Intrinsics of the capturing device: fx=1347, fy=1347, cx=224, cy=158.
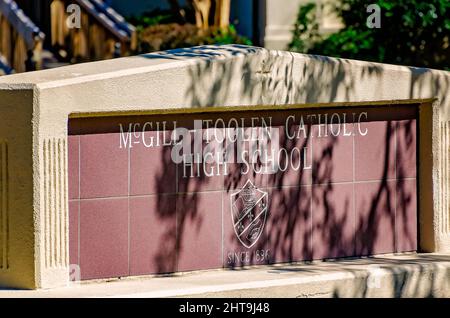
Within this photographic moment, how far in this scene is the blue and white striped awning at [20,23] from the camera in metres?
20.2

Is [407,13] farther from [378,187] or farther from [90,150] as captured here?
[90,150]

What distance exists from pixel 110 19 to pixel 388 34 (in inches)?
173

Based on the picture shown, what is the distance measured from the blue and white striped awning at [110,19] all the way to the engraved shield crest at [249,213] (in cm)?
782

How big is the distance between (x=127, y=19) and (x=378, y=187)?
29.9 feet

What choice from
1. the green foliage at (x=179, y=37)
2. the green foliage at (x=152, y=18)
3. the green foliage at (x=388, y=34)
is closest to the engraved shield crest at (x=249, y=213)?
the green foliage at (x=179, y=37)

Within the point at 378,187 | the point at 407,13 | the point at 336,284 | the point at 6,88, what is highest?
the point at 407,13

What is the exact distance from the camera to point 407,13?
Result: 20.7m

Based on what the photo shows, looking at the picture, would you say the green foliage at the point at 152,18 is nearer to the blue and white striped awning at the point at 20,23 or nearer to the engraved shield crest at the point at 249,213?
the blue and white striped awning at the point at 20,23

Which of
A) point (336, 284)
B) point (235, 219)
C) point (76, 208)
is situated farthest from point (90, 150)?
point (336, 284)

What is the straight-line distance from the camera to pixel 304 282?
12570 millimetres

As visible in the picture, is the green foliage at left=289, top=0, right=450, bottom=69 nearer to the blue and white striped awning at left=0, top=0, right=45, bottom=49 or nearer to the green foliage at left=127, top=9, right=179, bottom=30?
the green foliage at left=127, top=9, right=179, bottom=30

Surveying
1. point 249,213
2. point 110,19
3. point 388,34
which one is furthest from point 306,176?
point 110,19

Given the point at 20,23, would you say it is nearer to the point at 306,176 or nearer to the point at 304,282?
the point at 306,176

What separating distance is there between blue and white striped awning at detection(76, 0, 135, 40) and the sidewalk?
7842 mm
